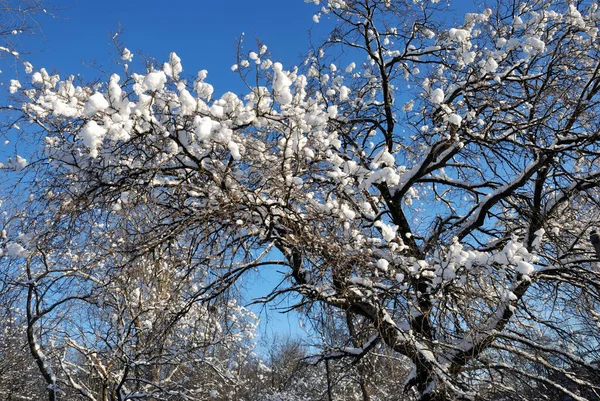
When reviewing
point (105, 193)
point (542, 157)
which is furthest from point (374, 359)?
point (105, 193)

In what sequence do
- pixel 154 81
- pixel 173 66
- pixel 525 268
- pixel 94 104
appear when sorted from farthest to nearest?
1. pixel 525 268
2. pixel 173 66
3. pixel 154 81
4. pixel 94 104

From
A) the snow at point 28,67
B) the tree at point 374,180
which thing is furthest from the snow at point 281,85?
the snow at point 28,67

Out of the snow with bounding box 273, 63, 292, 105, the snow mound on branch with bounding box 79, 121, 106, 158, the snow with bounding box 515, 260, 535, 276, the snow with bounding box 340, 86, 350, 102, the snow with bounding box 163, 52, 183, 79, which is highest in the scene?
the snow with bounding box 340, 86, 350, 102

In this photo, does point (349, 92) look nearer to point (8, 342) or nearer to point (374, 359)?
point (374, 359)

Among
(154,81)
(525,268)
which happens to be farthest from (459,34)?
(154,81)

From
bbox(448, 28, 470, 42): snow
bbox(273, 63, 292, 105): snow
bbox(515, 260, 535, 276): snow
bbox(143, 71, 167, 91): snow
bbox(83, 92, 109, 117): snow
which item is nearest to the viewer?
bbox(83, 92, 109, 117): snow

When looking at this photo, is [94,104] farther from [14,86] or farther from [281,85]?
[14,86]

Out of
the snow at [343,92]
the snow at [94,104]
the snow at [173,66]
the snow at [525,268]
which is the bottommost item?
the snow at [525,268]

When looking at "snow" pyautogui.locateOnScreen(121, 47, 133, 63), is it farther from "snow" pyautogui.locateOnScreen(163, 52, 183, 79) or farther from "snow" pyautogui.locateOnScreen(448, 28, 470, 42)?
"snow" pyautogui.locateOnScreen(448, 28, 470, 42)

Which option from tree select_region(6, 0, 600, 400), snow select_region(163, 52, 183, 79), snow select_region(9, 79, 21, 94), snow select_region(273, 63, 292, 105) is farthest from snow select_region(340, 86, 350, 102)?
snow select_region(9, 79, 21, 94)

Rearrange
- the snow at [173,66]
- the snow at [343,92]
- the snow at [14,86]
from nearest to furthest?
1. the snow at [173,66]
2. the snow at [14,86]
3. the snow at [343,92]

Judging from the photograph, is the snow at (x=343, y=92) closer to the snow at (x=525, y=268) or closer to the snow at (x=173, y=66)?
the snow at (x=173, y=66)

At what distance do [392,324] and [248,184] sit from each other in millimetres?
A: 2099

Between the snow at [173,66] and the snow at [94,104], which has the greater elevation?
the snow at [173,66]
